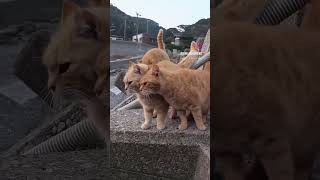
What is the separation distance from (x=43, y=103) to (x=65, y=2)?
32 cm

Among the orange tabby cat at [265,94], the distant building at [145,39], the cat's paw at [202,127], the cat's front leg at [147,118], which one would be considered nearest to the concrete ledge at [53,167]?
the cat's front leg at [147,118]

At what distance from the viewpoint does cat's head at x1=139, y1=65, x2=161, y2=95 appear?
0.96 metres

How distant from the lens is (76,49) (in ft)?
2.44

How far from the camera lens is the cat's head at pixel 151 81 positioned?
0.96 metres

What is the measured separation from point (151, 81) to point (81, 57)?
0.26 meters

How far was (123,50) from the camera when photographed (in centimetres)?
74

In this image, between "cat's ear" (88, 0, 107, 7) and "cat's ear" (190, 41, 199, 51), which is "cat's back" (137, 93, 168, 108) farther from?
"cat's ear" (88, 0, 107, 7)

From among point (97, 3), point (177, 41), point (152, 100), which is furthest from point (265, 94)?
point (152, 100)

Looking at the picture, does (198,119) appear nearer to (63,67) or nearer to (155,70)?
(155,70)

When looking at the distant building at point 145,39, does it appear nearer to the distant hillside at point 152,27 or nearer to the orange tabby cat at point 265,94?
the distant hillside at point 152,27

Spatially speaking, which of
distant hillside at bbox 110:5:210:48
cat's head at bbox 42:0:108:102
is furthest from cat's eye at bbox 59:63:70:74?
distant hillside at bbox 110:5:210:48

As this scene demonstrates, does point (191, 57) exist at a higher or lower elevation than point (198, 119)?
higher

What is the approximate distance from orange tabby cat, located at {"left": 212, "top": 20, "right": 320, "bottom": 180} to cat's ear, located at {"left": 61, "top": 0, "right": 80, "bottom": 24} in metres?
0.27

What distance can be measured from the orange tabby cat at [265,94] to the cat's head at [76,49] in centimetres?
23
